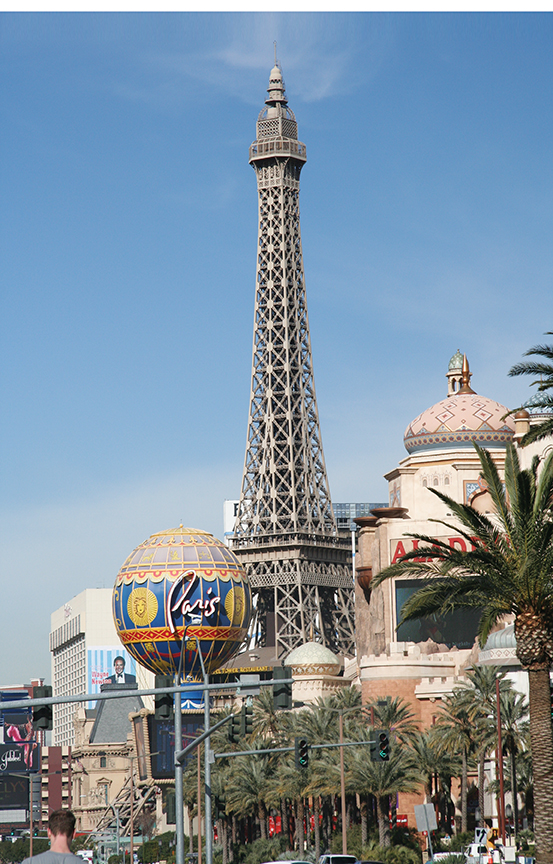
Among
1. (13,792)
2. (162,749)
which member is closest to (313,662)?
A: (162,749)

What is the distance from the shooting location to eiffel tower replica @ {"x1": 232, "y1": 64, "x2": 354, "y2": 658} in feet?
392

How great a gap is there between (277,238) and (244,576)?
44.6m

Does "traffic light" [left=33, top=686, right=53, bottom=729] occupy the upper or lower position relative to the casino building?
lower

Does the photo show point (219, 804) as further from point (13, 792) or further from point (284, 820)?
point (13, 792)

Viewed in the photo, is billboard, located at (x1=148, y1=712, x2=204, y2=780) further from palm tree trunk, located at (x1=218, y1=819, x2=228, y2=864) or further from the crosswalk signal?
the crosswalk signal

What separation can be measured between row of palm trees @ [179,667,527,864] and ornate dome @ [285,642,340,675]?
422 inches

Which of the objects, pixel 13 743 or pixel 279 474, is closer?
pixel 279 474

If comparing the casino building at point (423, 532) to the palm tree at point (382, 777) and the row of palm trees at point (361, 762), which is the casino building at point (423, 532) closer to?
the row of palm trees at point (361, 762)

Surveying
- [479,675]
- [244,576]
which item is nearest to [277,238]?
[244,576]

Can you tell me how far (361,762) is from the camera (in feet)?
→ 182

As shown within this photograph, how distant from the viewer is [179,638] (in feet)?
295

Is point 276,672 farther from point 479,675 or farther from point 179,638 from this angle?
point 179,638

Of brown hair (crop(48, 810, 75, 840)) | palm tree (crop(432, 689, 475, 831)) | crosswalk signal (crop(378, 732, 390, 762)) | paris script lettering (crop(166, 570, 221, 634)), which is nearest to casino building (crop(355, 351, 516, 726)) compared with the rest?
paris script lettering (crop(166, 570, 221, 634))

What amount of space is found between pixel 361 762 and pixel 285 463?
69959mm
